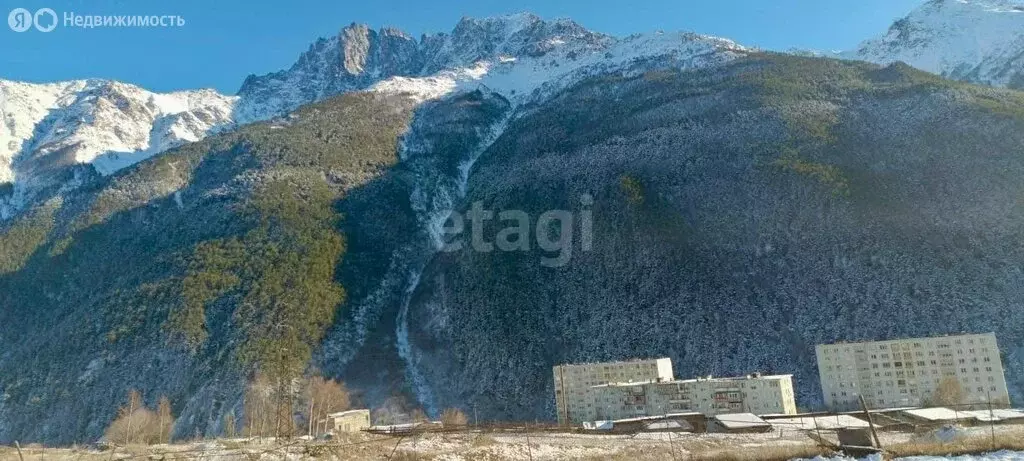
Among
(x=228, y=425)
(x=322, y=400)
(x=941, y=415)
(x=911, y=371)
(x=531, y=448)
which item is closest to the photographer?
(x=531, y=448)

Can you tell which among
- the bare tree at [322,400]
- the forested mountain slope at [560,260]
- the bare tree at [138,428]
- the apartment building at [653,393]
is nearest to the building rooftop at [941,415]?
the apartment building at [653,393]

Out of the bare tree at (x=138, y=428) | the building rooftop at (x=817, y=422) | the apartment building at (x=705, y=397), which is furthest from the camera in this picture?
the bare tree at (x=138, y=428)

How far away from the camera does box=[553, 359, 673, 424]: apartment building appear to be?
80250 millimetres

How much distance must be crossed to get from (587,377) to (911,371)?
3268 cm

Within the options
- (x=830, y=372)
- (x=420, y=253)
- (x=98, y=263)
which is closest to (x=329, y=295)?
(x=420, y=253)

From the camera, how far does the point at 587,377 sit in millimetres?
83250

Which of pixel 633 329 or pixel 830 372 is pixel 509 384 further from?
pixel 830 372

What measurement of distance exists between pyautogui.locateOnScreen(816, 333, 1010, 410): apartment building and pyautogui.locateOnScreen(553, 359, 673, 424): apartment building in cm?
1716

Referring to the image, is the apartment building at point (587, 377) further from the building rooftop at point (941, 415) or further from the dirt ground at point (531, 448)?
the dirt ground at point (531, 448)

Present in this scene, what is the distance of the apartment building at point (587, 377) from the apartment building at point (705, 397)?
5999 mm

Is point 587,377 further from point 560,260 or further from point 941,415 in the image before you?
point 941,415

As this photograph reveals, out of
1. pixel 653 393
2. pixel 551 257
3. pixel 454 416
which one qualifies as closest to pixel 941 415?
pixel 653 393

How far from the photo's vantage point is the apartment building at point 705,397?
67.8 meters

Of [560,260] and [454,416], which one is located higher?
[560,260]
